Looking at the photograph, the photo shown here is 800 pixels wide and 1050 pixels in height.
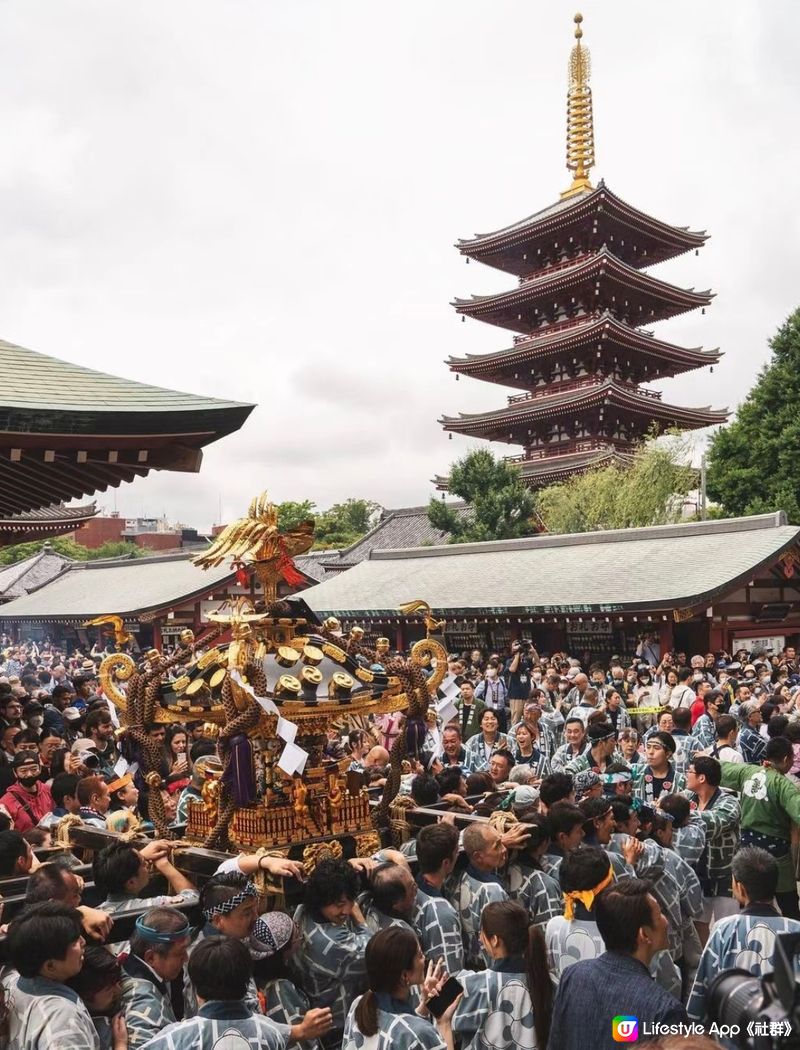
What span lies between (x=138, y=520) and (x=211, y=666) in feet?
382

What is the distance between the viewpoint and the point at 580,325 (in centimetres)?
3541

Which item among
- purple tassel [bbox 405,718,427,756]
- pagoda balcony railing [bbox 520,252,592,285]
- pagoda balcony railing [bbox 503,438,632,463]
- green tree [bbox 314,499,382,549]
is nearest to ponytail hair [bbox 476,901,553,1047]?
purple tassel [bbox 405,718,427,756]

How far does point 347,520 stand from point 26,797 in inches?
2545

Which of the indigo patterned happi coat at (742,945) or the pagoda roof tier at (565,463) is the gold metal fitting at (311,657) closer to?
the indigo patterned happi coat at (742,945)

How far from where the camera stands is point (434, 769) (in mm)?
8312

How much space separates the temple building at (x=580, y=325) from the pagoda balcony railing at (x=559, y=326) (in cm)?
7

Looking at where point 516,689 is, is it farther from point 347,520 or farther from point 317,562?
point 347,520

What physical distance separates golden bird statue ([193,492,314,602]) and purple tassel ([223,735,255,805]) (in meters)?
0.89

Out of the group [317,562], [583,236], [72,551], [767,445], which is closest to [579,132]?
[583,236]

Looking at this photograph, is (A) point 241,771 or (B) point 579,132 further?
(B) point 579,132

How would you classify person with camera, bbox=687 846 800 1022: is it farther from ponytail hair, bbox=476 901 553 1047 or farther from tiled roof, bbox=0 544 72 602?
tiled roof, bbox=0 544 72 602

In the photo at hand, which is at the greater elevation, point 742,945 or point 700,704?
point 742,945

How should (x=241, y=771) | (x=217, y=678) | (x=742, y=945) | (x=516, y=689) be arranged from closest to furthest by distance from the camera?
(x=742, y=945), (x=241, y=771), (x=217, y=678), (x=516, y=689)

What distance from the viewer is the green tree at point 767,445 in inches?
1243
